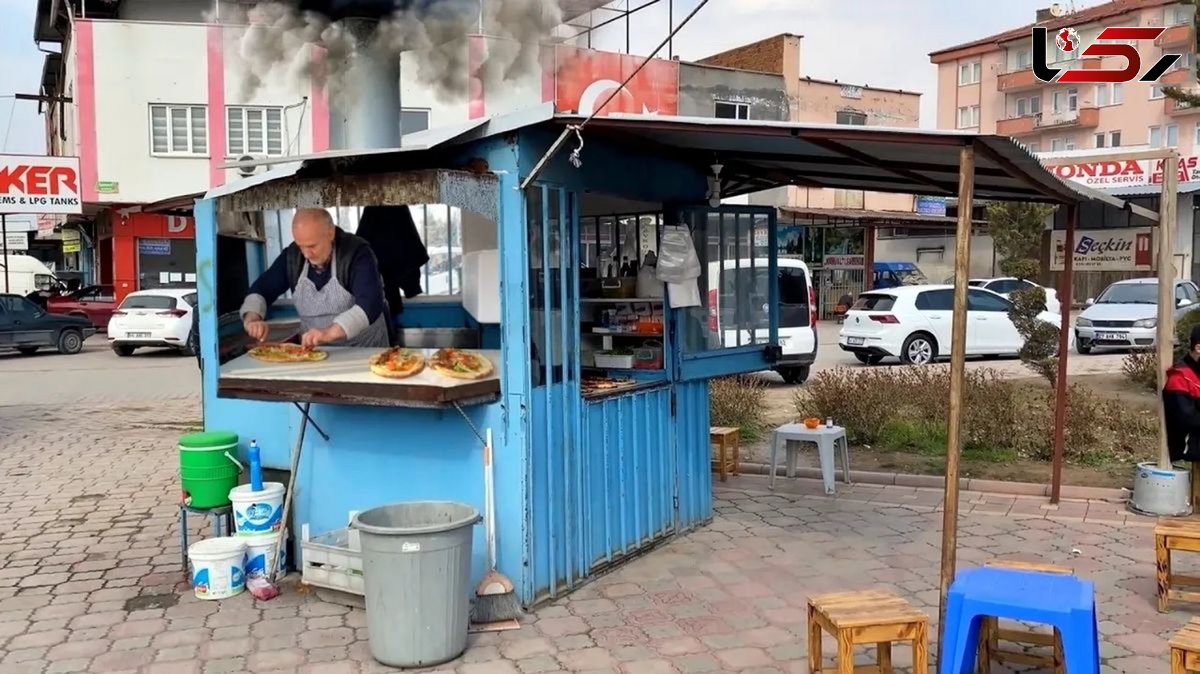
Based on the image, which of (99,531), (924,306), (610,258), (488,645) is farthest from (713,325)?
(924,306)

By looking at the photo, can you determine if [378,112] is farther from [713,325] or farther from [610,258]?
[713,325]

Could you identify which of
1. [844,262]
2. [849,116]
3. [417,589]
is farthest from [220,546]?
[849,116]

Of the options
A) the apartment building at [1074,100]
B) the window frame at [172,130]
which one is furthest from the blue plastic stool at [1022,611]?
the apartment building at [1074,100]

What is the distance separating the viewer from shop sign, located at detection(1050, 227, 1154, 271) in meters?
7.64

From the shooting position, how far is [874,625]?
377cm

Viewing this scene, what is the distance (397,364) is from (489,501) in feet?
2.80

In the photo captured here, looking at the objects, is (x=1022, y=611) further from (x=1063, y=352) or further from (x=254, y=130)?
(x=254, y=130)

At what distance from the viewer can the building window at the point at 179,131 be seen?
2377 centimetres

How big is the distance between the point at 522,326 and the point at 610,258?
226 centimetres

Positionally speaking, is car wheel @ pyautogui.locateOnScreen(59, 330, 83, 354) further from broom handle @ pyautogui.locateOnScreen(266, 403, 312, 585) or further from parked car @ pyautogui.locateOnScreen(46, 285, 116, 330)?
broom handle @ pyautogui.locateOnScreen(266, 403, 312, 585)

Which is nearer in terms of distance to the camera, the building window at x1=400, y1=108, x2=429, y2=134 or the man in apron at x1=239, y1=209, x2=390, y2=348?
the man in apron at x1=239, y1=209, x2=390, y2=348

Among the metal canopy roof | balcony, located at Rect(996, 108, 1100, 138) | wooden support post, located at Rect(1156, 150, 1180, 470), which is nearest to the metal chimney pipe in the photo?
the metal canopy roof

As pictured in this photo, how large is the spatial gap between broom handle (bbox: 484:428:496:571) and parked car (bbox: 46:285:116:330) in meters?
22.6

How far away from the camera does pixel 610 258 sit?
23.1ft
